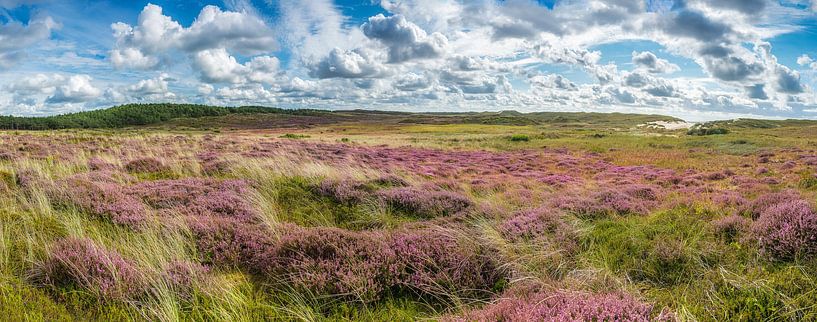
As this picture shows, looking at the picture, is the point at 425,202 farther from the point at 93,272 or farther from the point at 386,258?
the point at 93,272

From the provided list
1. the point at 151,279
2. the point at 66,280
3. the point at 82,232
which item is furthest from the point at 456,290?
the point at 82,232

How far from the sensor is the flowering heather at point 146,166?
1340cm

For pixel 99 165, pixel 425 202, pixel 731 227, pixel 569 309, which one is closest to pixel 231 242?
pixel 425 202

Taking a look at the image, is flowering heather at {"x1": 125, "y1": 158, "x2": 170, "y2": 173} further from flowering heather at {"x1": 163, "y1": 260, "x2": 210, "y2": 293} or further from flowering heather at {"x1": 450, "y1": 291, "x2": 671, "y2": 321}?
flowering heather at {"x1": 450, "y1": 291, "x2": 671, "y2": 321}

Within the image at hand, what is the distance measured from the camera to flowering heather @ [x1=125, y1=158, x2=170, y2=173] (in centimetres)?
1340

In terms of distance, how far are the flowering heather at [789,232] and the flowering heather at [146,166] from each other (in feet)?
49.7

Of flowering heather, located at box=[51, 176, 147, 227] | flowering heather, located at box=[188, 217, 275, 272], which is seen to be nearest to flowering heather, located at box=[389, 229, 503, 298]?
flowering heather, located at box=[188, 217, 275, 272]

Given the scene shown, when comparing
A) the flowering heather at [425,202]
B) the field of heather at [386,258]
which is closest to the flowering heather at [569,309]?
the field of heather at [386,258]

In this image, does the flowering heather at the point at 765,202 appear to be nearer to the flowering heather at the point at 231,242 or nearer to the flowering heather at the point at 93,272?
the flowering heather at the point at 231,242

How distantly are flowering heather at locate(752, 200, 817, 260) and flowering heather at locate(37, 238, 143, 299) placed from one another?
8.06 metres

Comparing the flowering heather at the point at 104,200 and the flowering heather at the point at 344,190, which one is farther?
the flowering heather at the point at 344,190

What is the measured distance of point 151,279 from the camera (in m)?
4.46

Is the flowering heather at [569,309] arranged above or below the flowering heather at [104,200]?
below

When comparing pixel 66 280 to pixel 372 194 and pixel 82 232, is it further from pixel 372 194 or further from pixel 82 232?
pixel 372 194
